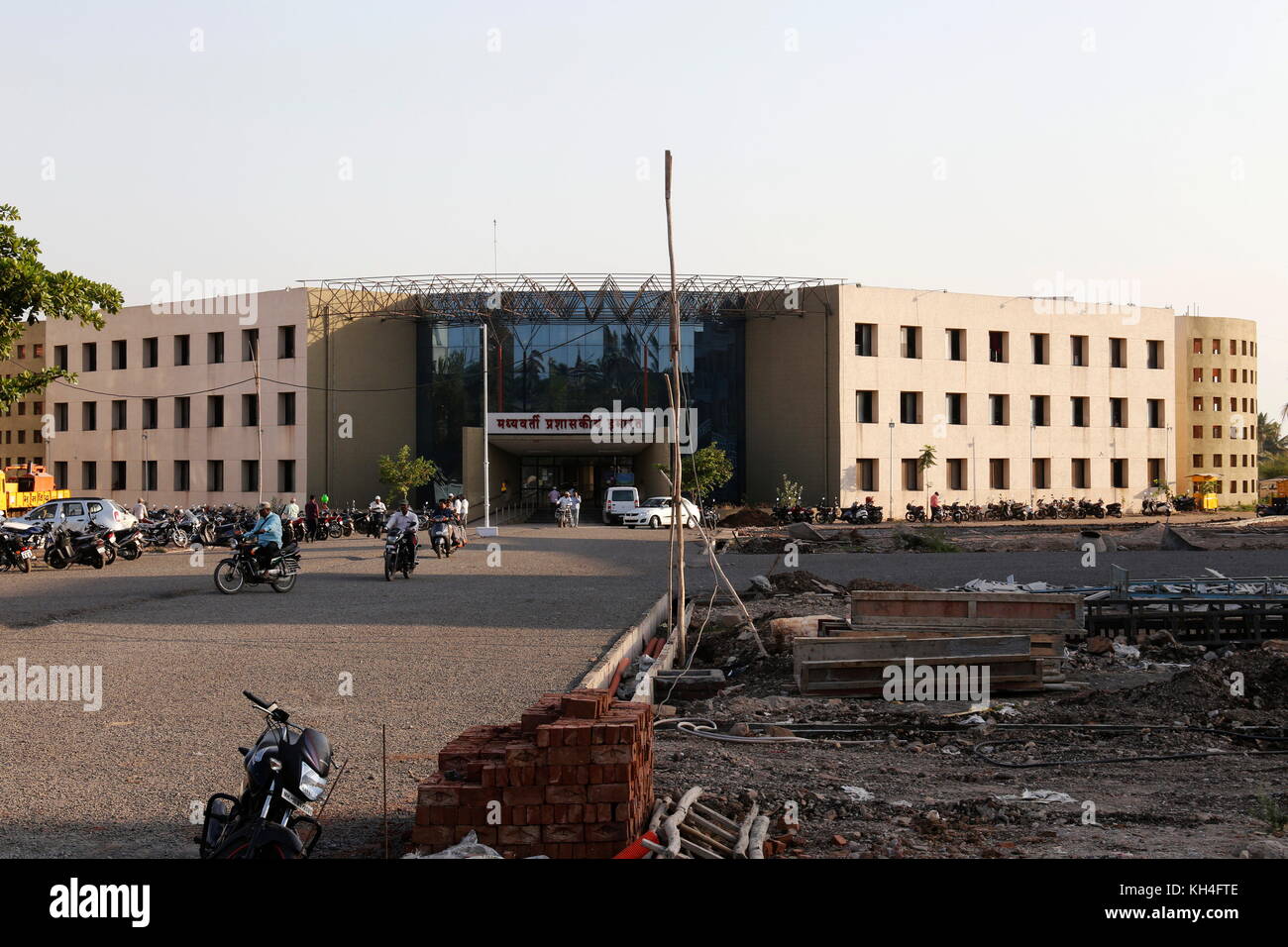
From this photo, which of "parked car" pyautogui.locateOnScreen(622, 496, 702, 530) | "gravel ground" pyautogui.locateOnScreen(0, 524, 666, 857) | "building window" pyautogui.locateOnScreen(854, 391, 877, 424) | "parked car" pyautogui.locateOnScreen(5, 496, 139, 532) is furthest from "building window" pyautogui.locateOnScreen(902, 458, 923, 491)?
"parked car" pyautogui.locateOnScreen(5, 496, 139, 532)

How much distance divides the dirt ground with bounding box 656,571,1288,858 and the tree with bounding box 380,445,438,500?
4814cm

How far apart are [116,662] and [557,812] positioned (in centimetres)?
848

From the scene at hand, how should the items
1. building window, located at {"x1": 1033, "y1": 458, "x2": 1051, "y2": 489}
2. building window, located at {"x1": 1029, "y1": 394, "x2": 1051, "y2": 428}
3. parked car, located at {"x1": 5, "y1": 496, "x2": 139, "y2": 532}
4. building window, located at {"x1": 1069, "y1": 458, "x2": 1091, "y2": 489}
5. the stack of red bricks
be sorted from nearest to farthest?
the stack of red bricks
parked car, located at {"x1": 5, "y1": 496, "x2": 139, "y2": 532}
building window, located at {"x1": 1033, "y1": 458, "x2": 1051, "y2": 489}
building window, located at {"x1": 1029, "y1": 394, "x2": 1051, "y2": 428}
building window, located at {"x1": 1069, "y1": 458, "x2": 1091, "y2": 489}

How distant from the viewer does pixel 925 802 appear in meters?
7.19

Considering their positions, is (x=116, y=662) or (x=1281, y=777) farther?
(x=116, y=662)

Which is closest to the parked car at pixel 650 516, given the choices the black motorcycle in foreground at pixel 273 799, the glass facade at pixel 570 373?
the glass facade at pixel 570 373

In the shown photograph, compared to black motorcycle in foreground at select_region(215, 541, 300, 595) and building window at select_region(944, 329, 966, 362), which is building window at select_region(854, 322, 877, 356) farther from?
black motorcycle in foreground at select_region(215, 541, 300, 595)

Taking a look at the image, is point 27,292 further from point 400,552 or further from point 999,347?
point 999,347

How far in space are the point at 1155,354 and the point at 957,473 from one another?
16.0 m

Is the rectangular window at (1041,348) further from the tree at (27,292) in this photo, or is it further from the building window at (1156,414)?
the tree at (27,292)

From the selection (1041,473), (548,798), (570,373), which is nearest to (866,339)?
(1041,473)

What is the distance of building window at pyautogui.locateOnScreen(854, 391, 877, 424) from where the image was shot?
62.2 m
